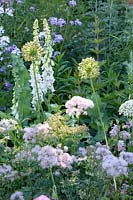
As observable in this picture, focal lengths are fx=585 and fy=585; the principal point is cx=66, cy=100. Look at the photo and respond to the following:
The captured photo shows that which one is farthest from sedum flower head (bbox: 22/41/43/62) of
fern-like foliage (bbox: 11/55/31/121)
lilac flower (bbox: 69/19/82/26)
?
lilac flower (bbox: 69/19/82/26)

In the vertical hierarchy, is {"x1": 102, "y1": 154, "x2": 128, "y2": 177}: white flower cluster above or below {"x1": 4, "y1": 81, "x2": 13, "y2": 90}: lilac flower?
below

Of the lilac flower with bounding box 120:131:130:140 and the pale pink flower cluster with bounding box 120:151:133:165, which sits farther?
the lilac flower with bounding box 120:131:130:140

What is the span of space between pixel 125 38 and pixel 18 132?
1.90 m

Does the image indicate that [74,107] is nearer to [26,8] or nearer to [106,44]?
[106,44]

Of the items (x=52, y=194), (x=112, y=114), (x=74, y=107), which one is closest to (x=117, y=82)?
(x=112, y=114)

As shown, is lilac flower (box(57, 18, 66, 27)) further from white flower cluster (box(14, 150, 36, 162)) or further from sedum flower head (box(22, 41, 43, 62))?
white flower cluster (box(14, 150, 36, 162))

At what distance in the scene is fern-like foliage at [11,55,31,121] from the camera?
4.01 metres

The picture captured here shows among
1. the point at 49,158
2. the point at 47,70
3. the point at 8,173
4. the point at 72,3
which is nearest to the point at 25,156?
the point at 8,173

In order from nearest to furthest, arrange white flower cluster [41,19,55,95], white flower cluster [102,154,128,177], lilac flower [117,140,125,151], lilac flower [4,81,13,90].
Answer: white flower cluster [102,154,128,177] → lilac flower [117,140,125,151] → white flower cluster [41,19,55,95] → lilac flower [4,81,13,90]

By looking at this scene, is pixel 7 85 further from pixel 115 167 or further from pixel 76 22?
pixel 115 167

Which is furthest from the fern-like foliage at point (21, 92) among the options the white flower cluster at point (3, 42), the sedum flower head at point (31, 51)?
the sedum flower head at point (31, 51)

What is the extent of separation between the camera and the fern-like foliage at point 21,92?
13.1 feet

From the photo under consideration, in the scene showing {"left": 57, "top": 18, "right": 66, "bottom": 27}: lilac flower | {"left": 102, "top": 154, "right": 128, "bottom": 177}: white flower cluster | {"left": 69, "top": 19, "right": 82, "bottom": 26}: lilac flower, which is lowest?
{"left": 102, "top": 154, "right": 128, "bottom": 177}: white flower cluster

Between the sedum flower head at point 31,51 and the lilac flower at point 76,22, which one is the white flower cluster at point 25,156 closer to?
the sedum flower head at point 31,51
